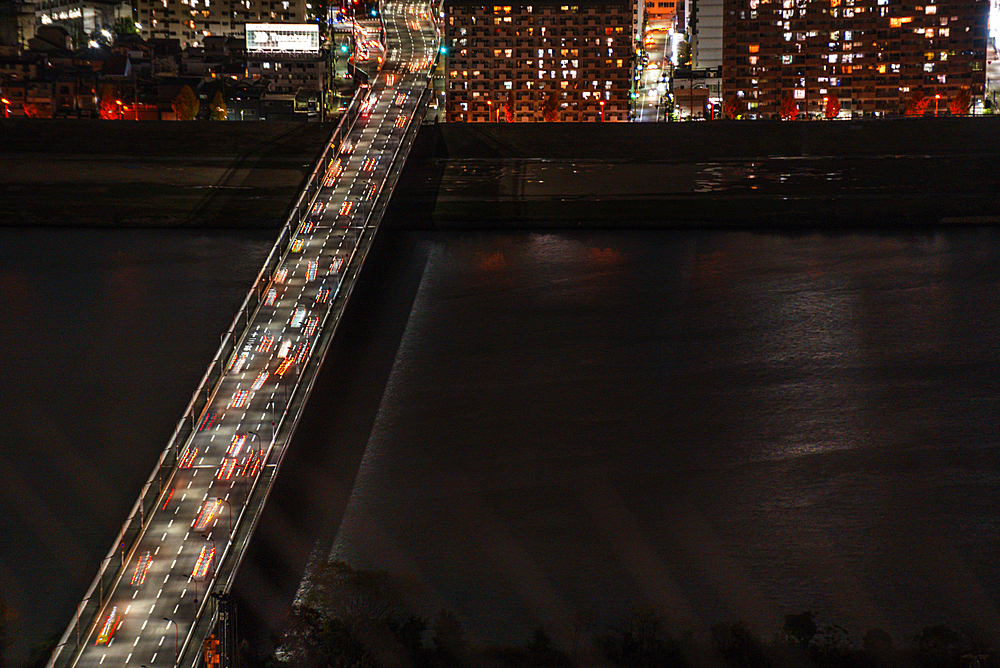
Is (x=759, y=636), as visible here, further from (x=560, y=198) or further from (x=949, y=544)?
(x=560, y=198)

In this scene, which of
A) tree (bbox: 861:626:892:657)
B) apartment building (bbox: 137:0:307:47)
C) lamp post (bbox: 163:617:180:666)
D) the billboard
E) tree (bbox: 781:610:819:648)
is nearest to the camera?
lamp post (bbox: 163:617:180:666)

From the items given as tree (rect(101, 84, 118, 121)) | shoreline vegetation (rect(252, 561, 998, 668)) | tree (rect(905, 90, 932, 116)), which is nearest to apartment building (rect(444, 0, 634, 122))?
tree (rect(905, 90, 932, 116))

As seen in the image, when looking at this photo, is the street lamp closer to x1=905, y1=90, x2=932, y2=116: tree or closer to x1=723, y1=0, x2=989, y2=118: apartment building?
x1=905, y1=90, x2=932, y2=116: tree

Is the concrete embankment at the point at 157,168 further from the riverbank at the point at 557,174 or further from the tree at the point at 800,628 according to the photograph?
the tree at the point at 800,628

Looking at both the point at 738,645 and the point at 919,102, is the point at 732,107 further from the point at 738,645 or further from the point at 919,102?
the point at 738,645

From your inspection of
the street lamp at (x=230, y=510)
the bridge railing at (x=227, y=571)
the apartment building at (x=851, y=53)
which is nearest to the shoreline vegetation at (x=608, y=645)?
the bridge railing at (x=227, y=571)

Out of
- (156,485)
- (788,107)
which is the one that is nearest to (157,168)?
(156,485)

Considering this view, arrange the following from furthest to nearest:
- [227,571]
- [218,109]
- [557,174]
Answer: [218,109], [557,174], [227,571]

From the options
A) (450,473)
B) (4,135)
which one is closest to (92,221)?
(4,135)
